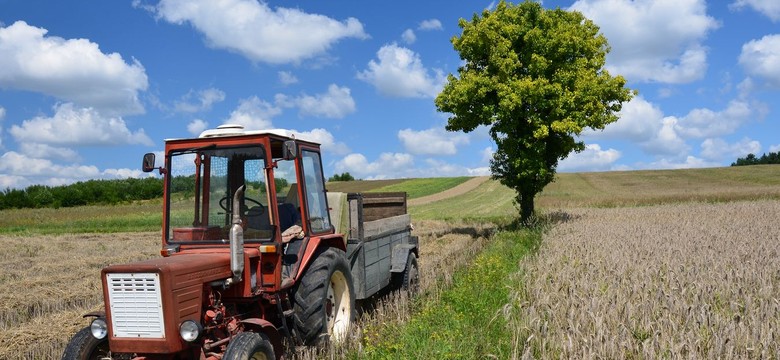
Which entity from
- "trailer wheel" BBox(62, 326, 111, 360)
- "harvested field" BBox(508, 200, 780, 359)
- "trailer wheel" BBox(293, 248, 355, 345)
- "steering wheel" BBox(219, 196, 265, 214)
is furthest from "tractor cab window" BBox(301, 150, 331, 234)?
"harvested field" BBox(508, 200, 780, 359)

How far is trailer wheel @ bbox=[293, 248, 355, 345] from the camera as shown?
6.22m

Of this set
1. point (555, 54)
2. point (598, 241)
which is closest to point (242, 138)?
point (598, 241)

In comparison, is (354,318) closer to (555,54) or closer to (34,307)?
(34,307)

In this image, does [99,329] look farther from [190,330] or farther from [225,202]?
[225,202]

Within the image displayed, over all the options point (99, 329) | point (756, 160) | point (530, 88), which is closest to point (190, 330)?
point (99, 329)

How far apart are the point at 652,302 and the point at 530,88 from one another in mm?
16656

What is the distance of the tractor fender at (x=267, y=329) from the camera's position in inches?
217

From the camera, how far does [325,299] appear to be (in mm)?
6352

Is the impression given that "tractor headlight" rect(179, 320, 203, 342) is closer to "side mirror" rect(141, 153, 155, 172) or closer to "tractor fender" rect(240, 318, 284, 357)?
"tractor fender" rect(240, 318, 284, 357)

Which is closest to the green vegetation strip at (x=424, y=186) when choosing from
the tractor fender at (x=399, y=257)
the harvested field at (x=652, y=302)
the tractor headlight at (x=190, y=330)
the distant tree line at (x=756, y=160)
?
the harvested field at (x=652, y=302)

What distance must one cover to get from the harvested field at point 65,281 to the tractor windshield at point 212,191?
1.65 meters

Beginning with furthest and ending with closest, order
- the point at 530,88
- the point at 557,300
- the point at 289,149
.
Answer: the point at 530,88, the point at 557,300, the point at 289,149

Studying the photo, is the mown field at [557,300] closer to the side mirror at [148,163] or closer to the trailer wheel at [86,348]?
the trailer wheel at [86,348]

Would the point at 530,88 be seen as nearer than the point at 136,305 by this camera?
No
